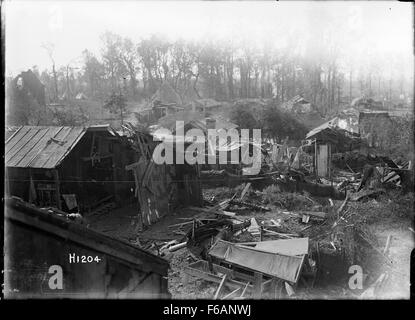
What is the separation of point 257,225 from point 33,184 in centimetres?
700

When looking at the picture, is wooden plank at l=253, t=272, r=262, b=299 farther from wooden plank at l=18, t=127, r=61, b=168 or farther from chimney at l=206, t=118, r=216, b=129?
chimney at l=206, t=118, r=216, b=129

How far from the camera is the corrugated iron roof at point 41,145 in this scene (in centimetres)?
1024

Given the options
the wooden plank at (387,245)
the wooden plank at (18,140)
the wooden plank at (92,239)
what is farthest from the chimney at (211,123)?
the wooden plank at (92,239)

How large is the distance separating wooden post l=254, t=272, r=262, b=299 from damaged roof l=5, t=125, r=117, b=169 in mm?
6583

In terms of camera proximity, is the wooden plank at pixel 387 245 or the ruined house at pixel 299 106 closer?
the wooden plank at pixel 387 245

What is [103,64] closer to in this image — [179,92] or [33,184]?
[179,92]

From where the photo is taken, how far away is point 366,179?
592 inches

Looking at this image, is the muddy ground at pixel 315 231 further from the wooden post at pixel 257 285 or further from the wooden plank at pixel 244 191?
the wooden post at pixel 257 285

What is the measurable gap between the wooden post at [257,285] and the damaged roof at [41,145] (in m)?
6.58

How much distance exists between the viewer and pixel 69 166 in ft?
37.2

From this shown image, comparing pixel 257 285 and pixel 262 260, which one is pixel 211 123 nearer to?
pixel 262 260

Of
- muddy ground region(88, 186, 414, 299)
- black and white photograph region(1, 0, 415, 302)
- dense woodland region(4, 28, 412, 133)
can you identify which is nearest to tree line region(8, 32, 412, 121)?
dense woodland region(4, 28, 412, 133)
